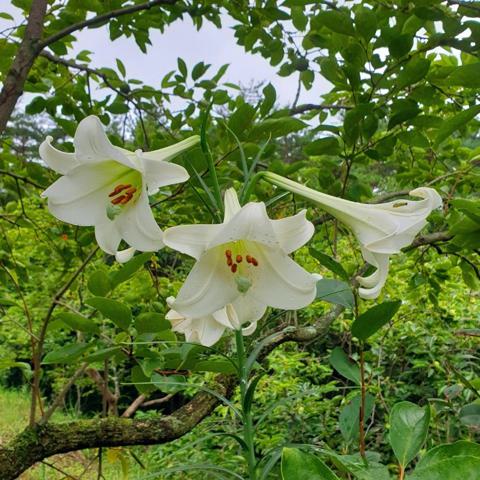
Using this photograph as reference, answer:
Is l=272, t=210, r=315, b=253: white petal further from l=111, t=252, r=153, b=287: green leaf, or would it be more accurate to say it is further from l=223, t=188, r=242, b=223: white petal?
l=111, t=252, r=153, b=287: green leaf

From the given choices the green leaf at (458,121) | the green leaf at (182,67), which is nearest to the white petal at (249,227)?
the green leaf at (458,121)

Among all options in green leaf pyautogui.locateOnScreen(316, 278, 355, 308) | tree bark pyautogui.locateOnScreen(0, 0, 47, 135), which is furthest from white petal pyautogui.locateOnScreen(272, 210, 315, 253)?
tree bark pyautogui.locateOnScreen(0, 0, 47, 135)

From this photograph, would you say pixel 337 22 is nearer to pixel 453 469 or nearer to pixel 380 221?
pixel 380 221

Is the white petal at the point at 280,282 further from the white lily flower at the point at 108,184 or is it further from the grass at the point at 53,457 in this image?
the grass at the point at 53,457

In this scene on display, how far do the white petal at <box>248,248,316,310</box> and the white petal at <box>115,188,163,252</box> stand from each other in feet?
0.47

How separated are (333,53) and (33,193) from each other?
1.86 meters

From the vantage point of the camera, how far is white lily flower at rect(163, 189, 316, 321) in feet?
2.11

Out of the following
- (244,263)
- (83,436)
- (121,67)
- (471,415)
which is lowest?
(83,436)

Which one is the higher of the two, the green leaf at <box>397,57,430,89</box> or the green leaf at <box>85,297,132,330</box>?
the green leaf at <box>397,57,430,89</box>

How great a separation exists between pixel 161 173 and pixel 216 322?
0.26 m

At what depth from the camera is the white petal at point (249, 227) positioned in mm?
616

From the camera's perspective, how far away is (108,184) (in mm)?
835

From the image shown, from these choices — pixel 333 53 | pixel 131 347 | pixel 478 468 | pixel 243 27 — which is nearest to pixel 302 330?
pixel 131 347

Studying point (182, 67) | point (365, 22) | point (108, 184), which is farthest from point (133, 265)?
point (182, 67)
